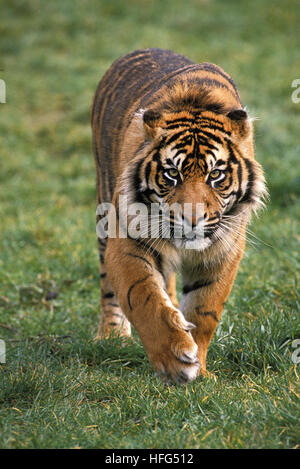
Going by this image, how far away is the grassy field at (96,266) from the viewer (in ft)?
9.38

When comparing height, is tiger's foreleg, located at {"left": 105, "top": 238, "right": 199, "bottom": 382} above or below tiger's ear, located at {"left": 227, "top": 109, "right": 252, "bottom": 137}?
below

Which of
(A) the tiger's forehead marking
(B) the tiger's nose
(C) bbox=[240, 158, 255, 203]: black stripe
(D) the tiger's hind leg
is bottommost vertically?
(D) the tiger's hind leg

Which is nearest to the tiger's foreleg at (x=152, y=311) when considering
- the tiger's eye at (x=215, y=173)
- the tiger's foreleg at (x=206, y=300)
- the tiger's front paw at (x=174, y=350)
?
the tiger's front paw at (x=174, y=350)

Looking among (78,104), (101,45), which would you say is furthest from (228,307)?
(101,45)

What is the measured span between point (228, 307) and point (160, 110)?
1.63 m

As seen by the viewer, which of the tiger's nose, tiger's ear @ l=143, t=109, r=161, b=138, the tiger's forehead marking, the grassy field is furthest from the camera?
tiger's ear @ l=143, t=109, r=161, b=138

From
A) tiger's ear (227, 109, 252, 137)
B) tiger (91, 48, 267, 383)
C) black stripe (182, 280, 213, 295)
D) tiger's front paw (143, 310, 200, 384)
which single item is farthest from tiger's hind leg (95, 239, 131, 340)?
tiger's ear (227, 109, 252, 137)

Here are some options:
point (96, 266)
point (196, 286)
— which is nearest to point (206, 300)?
point (196, 286)

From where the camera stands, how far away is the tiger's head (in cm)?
320

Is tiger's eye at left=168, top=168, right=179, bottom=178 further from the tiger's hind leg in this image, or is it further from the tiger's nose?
the tiger's hind leg

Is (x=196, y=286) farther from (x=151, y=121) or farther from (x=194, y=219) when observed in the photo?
(x=151, y=121)

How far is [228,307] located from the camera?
4488 millimetres

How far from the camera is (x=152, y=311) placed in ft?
10.8

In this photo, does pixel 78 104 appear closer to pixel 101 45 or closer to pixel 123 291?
pixel 101 45
